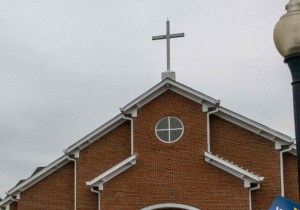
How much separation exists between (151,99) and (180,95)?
1025 mm

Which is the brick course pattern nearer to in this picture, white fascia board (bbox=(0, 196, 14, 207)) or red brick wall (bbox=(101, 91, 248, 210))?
red brick wall (bbox=(101, 91, 248, 210))

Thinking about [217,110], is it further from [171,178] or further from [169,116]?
[171,178]

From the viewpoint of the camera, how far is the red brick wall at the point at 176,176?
17.4m

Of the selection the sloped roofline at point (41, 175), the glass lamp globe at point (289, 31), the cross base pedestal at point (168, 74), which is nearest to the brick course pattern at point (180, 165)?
the sloped roofline at point (41, 175)

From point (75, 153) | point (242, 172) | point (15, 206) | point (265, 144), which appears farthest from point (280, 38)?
point (15, 206)

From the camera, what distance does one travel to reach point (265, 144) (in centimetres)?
1828

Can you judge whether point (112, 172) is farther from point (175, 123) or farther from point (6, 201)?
point (6, 201)

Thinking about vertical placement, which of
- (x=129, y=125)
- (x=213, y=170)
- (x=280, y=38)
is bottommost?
(x=280, y=38)

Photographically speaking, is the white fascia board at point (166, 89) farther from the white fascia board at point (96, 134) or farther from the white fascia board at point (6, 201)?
the white fascia board at point (6, 201)

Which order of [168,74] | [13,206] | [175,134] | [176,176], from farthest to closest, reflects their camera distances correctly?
[13,206] → [168,74] → [175,134] → [176,176]

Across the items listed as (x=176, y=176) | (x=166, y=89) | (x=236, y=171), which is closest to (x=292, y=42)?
(x=236, y=171)

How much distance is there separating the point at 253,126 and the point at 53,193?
7727 mm

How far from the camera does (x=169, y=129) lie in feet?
61.0

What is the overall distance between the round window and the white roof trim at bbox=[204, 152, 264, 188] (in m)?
1.52
